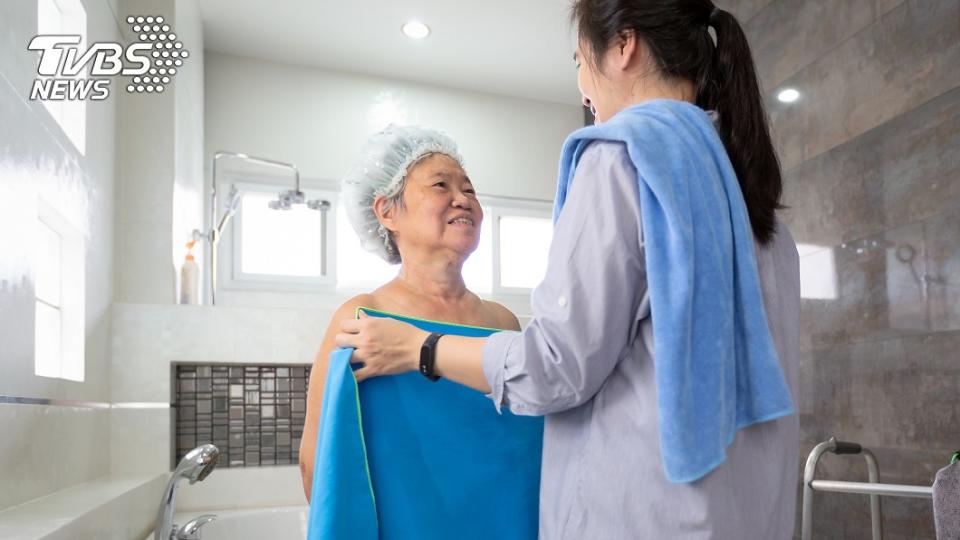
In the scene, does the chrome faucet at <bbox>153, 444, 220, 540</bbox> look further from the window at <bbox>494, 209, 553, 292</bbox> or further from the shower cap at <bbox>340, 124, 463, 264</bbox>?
the window at <bbox>494, 209, 553, 292</bbox>

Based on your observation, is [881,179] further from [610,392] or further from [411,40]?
[411,40]

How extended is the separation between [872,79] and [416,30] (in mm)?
2501

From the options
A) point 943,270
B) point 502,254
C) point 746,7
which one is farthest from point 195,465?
point 502,254

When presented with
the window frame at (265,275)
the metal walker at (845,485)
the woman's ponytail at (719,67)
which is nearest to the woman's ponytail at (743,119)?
the woman's ponytail at (719,67)

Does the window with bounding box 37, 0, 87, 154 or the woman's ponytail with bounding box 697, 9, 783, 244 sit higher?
the window with bounding box 37, 0, 87, 154

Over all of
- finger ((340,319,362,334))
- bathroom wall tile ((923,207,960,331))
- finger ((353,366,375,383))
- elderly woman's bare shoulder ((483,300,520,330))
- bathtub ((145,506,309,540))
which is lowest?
bathtub ((145,506,309,540))

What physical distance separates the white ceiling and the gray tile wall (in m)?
1.69

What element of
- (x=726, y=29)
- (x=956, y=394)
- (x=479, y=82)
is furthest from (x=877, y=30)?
(x=479, y=82)

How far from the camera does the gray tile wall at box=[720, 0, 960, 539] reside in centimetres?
183

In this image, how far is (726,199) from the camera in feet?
2.83

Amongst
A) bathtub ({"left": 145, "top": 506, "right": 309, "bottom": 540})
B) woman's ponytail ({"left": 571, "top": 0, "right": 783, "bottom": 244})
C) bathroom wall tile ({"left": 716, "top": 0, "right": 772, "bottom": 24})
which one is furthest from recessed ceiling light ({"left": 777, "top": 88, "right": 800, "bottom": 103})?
bathtub ({"left": 145, "top": 506, "right": 309, "bottom": 540})

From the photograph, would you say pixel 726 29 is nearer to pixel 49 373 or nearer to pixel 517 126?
pixel 49 373

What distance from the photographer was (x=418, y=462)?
1.14 meters

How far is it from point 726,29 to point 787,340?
1.28 ft
